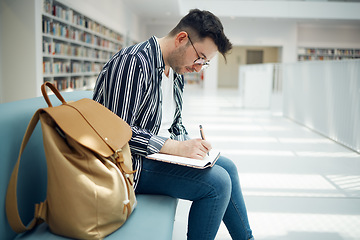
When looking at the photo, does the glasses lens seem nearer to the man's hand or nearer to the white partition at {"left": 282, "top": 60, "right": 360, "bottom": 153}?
the man's hand

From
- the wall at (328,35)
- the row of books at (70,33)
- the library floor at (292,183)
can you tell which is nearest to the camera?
the library floor at (292,183)

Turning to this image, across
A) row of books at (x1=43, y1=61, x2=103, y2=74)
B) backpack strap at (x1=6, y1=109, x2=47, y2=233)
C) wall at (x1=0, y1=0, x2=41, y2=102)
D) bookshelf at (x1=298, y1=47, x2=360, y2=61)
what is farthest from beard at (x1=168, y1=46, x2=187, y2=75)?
bookshelf at (x1=298, y1=47, x2=360, y2=61)

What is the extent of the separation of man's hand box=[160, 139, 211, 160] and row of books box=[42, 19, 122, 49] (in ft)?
16.0

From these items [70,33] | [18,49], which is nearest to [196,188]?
[18,49]

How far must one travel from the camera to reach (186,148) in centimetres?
119

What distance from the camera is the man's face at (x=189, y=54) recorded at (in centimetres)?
133

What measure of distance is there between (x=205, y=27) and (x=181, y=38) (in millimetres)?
110

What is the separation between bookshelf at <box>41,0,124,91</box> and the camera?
5.56m

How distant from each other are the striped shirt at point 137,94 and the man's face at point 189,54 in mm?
113

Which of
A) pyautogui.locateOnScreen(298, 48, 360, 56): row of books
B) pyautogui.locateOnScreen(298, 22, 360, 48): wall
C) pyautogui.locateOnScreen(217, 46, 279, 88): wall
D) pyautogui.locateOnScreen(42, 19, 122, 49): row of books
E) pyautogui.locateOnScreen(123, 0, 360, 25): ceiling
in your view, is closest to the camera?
pyautogui.locateOnScreen(42, 19, 122, 49): row of books

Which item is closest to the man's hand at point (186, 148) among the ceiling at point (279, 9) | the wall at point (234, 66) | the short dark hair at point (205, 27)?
the short dark hair at point (205, 27)

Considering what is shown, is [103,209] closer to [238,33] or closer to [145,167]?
[145,167]

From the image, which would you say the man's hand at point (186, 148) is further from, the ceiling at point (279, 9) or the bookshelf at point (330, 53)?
the bookshelf at point (330, 53)

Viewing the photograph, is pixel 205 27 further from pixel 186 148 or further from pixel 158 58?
pixel 186 148
